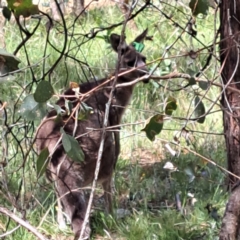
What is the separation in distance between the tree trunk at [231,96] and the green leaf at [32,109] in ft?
2.35

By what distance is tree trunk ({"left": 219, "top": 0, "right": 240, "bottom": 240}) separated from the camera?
2699 mm

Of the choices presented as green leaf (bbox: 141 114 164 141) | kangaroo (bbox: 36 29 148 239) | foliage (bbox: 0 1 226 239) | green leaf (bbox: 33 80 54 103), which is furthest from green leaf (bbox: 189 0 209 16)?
kangaroo (bbox: 36 29 148 239)

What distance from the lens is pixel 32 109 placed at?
6.63ft

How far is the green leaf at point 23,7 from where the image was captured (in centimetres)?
204

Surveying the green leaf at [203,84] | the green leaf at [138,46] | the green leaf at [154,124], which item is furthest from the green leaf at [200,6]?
the green leaf at [138,46]

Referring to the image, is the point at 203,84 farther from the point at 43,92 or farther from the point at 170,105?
the point at 43,92

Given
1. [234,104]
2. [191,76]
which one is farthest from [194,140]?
[191,76]

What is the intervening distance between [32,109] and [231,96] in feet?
5.43

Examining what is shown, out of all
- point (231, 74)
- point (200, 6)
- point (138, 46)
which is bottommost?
point (231, 74)

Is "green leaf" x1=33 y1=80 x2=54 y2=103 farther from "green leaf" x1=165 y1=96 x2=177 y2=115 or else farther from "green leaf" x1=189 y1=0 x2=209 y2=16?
"green leaf" x1=189 y1=0 x2=209 y2=16

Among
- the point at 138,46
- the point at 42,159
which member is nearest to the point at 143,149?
the point at 138,46

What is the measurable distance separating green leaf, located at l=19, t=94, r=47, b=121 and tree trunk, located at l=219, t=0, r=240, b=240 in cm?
72

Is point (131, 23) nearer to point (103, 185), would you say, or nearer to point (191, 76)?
point (103, 185)

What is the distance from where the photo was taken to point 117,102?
17.1 ft
